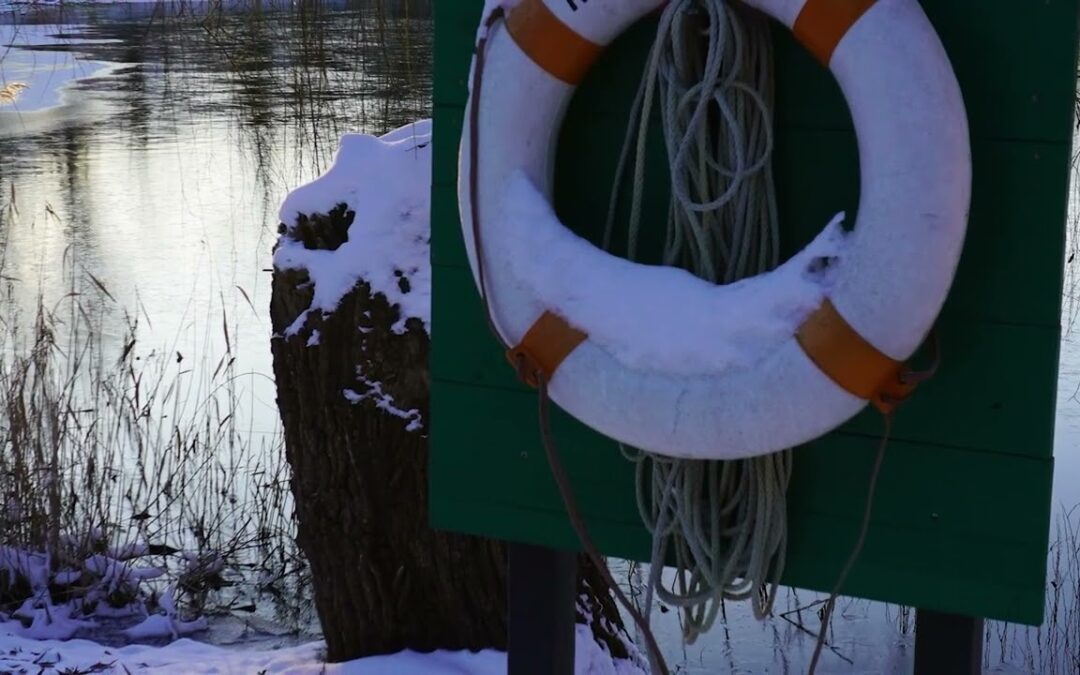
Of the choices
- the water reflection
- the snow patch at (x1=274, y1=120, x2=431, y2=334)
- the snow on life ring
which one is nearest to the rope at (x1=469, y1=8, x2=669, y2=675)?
the snow on life ring

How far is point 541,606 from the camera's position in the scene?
1.98m

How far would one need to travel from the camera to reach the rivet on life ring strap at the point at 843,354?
1.51 meters

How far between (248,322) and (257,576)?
1.92m

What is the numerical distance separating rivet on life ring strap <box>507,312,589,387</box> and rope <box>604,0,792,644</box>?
14 cm

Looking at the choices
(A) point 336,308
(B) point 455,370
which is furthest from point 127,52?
(B) point 455,370

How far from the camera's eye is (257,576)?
149 inches

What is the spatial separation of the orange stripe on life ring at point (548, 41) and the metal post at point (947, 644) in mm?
781

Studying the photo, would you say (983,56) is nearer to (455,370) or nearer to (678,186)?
(678,186)

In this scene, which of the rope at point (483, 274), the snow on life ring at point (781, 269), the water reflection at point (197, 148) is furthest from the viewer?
the water reflection at point (197, 148)

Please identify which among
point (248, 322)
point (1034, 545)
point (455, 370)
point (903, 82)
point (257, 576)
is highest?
point (903, 82)

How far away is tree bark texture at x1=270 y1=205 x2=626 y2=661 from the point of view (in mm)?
2791

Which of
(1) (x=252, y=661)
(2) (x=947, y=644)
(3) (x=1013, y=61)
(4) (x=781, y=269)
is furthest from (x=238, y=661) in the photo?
(3) (x=1013, y=61)

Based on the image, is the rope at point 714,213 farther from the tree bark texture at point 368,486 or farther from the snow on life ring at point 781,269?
the tree bark texture at point 368,486

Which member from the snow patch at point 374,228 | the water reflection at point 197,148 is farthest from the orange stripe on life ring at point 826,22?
the water reflection at point 197,148
